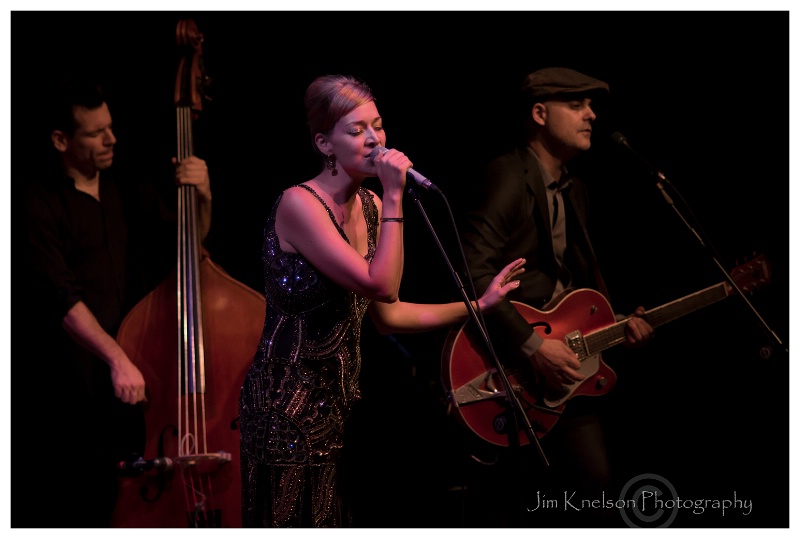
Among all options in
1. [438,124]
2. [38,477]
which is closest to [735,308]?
[438,124]

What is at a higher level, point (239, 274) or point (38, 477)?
point (239, 274)

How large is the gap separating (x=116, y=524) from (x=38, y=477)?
68cm

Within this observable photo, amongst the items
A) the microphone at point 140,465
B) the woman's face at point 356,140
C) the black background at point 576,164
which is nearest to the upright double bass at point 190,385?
the microphone at point 140,465

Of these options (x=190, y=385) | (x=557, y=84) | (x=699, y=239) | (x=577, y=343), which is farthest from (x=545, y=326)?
(x=190, y=385)

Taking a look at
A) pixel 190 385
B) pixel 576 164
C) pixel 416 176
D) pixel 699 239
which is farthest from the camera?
pixel 576 164

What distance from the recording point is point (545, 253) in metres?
3.35

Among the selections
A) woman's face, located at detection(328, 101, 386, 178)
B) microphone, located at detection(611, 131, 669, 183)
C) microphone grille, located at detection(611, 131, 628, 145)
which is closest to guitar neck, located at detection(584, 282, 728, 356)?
microphone, located at detection(611, 131, 669, 183)

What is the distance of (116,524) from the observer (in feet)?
8.93

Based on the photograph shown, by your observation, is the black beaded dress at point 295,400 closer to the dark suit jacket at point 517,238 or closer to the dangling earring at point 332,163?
the dangling earring at point 332,163

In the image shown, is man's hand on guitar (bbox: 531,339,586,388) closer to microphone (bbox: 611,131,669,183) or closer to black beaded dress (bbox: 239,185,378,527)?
microphone (bbox: 611,131,669,183)

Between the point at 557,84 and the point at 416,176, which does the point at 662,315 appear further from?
the point at 416,176

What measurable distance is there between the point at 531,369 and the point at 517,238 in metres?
0.51

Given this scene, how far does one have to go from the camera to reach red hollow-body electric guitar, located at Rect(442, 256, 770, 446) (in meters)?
3.13

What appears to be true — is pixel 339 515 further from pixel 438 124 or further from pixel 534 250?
pixel 438 124
